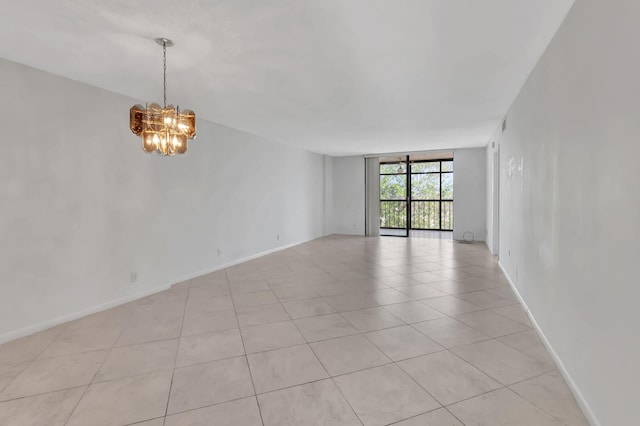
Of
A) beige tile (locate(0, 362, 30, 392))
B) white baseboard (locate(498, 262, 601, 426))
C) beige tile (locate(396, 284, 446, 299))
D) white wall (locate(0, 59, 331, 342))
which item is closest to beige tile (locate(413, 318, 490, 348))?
white baseboard (locate(498, 262, 601, 426))

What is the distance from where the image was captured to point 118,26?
2.26 m

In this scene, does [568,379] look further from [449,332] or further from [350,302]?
[350,302]

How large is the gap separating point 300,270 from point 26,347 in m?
3.44

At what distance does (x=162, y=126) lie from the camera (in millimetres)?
2555

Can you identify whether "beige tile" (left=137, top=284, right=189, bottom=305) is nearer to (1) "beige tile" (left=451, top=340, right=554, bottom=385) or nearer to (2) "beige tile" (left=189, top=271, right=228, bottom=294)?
(2) "beige tile" (left=189, top=271, right=228, bottom=294)

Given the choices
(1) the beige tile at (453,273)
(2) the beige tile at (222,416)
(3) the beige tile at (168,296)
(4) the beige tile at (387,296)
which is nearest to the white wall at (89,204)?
(3) the beige tile at (168,296)

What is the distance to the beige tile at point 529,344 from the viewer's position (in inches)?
95.1

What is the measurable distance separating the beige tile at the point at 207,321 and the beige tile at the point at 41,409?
0.99 m

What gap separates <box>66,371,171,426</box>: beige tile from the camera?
1801 mm

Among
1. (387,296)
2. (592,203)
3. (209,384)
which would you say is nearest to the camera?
(592,203)

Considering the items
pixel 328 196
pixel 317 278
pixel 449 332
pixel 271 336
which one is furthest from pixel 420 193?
pixel 271 336

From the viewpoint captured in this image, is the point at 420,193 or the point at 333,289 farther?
the point at 420,193

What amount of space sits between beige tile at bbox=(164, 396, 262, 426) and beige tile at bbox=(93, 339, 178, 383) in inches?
24.5

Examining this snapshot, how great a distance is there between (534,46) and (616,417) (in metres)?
2.55
